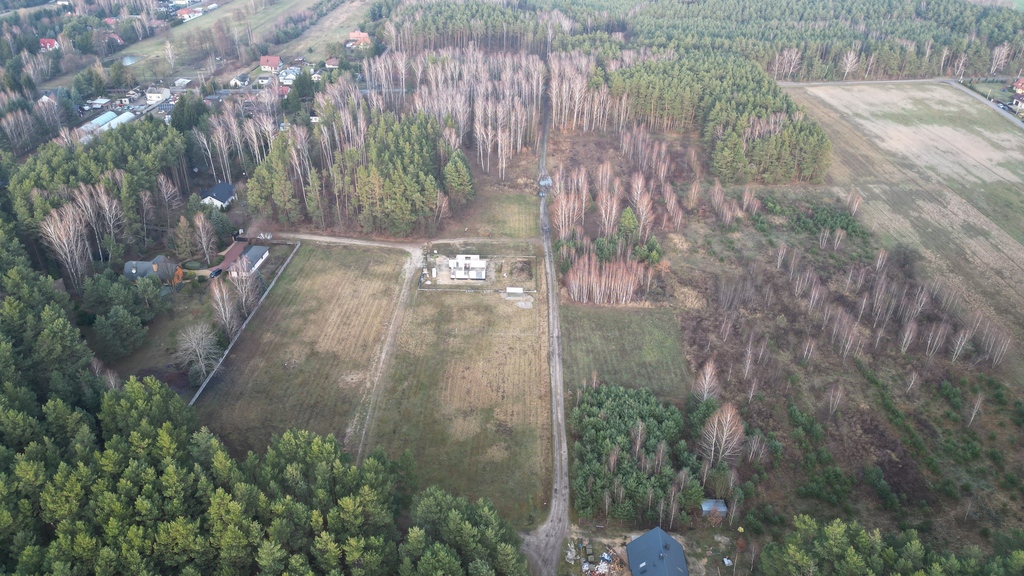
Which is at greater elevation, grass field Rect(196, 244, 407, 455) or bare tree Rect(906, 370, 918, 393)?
bare tree Rect(906, 370, 918, 393)

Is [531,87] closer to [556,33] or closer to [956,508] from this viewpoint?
[556,33]

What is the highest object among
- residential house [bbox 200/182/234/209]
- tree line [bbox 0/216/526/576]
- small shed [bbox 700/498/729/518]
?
tree line [bbox 0/216/526/576]

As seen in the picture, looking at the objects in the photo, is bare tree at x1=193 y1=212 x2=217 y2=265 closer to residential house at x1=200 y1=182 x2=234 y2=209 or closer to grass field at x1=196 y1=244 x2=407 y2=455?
grass field at x1=196 y1=244 x2=407 y2=455

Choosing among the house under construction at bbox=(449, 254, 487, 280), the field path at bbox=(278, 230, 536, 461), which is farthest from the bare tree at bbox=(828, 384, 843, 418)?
the field path at bbox=(278, 230, 536, 461)

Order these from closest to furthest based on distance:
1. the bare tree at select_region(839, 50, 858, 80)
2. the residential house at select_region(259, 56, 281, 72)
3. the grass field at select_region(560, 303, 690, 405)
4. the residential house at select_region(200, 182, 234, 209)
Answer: the grass field at select_region(560, 303, 690, 405)
the residential house at select_region(200, 182, 234, 209)
the bare tree at select_region(839, 50, 858, 80)
the residential house at select_region(259, 56, 281, 72)

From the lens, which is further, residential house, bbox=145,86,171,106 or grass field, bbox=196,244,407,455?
residential house, bbox=145,86,171,106

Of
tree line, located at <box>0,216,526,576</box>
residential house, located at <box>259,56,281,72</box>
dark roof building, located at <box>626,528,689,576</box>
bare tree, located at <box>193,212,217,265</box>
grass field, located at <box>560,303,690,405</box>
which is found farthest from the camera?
residential house, located at <box>259,56,281,72</box>
